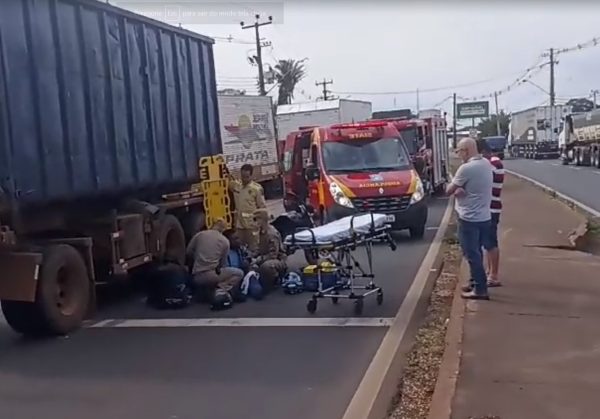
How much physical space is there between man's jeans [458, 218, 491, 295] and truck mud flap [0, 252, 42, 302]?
4.40 meters

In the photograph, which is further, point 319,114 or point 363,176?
point 319,114

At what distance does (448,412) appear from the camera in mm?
5676

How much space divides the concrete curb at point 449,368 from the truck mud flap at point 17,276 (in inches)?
158

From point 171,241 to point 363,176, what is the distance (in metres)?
5.22

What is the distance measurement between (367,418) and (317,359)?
171 cm

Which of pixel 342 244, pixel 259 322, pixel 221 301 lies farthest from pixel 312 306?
pixel 221 301

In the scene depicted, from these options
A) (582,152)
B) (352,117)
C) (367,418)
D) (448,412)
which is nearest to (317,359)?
(367,418)

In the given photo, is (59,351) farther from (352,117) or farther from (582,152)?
(582,152)

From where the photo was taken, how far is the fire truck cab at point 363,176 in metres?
16.3

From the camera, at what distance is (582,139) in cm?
5222

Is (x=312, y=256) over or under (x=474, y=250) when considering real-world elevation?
under

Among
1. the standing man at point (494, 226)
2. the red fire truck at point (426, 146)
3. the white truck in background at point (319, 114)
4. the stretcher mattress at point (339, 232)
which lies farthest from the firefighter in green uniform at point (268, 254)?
the white truck in background at point (319, 114)

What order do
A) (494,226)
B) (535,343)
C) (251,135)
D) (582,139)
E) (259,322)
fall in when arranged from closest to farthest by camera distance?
(535,343) < (259,322) < (494,226) < (251,135) < (582,139)

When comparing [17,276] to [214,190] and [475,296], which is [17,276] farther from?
[214,190]
